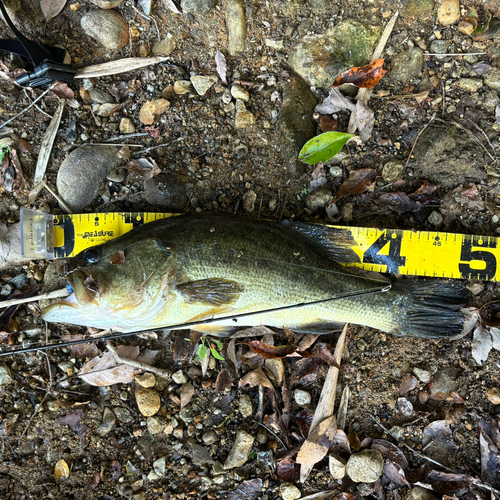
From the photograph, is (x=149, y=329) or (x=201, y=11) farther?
(x=201, y=11)

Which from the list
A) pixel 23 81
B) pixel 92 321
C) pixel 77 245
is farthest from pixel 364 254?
pixel 23 81

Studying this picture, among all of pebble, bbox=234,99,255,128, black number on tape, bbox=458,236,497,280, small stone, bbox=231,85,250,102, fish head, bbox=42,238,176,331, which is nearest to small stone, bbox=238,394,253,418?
fish head, bbox=42,238,176,331

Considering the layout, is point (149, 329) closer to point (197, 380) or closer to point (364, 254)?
point (197, 380)

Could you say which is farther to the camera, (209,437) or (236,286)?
(209,437)

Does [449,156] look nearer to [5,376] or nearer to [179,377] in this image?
[179,377]

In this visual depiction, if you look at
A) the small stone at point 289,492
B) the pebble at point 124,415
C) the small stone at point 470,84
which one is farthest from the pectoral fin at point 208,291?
the small stone at point 470,84

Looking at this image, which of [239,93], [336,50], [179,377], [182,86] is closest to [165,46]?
[182,86]

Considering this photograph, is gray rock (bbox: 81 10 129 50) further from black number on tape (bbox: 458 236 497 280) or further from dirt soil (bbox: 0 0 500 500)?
black number on tape (bbox: 458 236 497 280)

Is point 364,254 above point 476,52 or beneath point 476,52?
beneath
